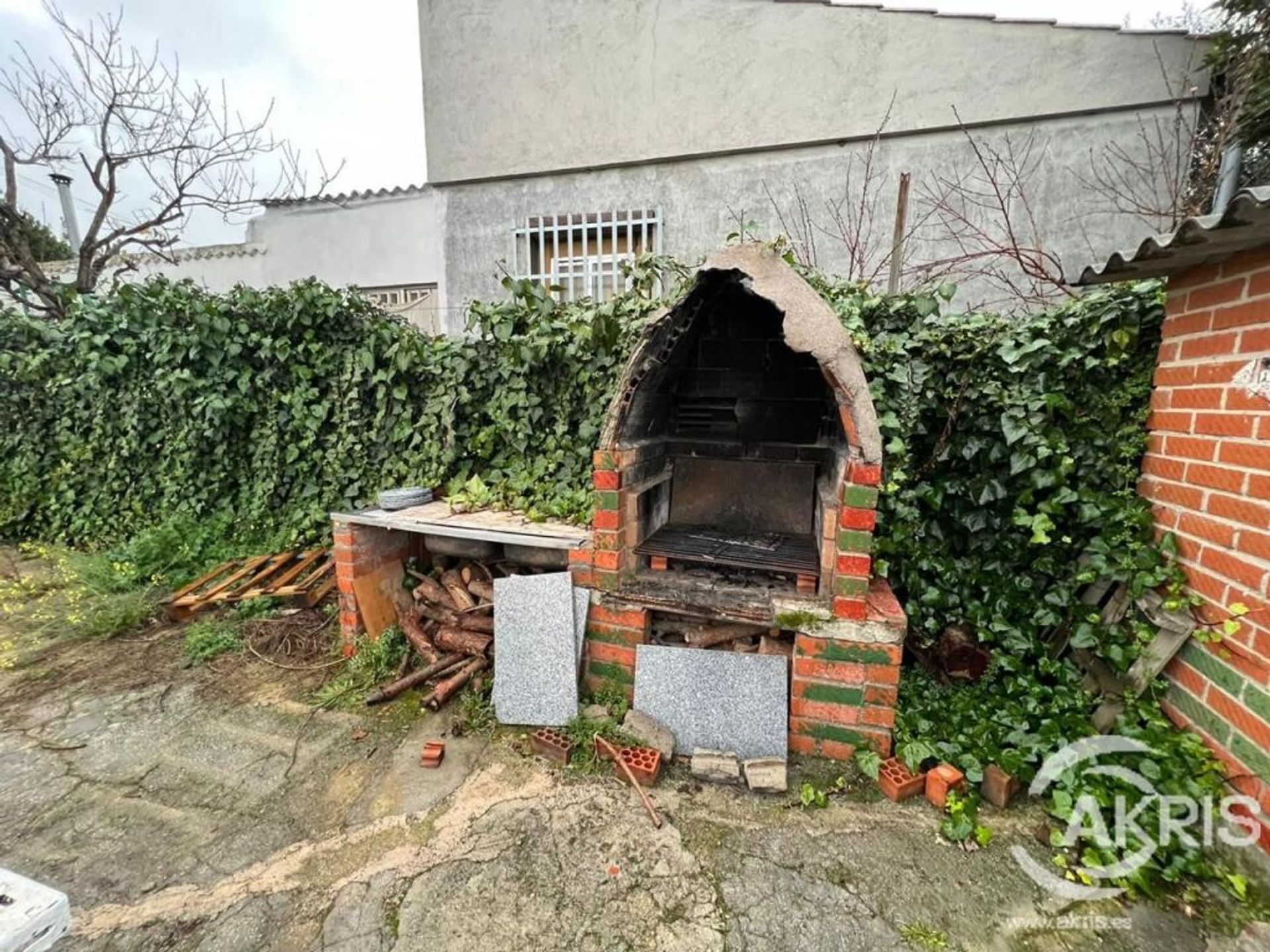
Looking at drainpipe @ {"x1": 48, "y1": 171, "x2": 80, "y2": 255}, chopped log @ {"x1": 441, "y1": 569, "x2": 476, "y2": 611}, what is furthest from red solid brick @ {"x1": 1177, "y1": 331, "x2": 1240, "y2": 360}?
drainpipe @ {"x1": 48, "y1": 171, "x2": 80, "y2": 255}

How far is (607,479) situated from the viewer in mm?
A: 2740

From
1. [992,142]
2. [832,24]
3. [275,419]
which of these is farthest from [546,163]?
[992,142]

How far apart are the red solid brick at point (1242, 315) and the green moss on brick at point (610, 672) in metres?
3.00

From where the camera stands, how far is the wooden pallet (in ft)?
13.0

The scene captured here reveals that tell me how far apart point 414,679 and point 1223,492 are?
3961 mm

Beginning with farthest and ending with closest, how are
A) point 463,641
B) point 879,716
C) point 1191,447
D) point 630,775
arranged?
1. point 463,641
2. point 879,716
3. point 630,775
4. point 1191,447

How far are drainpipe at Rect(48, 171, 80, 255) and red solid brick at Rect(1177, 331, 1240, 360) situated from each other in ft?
46.3

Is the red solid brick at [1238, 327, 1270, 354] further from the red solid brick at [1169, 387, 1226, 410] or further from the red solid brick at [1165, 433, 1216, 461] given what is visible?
the red solid brick at [1165, 433, 1216, 461]

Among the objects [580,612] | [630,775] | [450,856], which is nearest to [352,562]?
[580,612]

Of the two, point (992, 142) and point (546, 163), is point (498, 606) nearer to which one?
point (546, 163)

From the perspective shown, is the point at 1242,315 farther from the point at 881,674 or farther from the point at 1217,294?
the point at 881,674

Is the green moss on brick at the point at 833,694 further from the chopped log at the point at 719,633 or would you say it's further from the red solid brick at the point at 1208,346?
the red solid brick at the point at 1208,346

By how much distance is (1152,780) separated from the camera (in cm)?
197

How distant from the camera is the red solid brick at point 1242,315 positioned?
1.81 m
